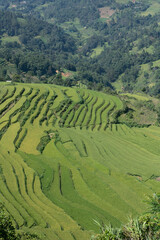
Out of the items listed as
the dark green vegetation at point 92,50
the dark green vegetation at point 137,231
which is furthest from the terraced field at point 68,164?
the dark green vegetation at point 92,50

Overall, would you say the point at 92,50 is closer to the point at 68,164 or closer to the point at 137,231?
the point at 68,164

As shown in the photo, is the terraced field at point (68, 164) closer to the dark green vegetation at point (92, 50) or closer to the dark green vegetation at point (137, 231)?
the dark green vegetation at point (137, 231)

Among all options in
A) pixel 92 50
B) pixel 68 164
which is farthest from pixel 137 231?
pixel 92 50

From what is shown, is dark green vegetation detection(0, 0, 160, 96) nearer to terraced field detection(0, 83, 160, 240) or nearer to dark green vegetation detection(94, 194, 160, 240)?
terraced field detection(0, 83, 160, 240)

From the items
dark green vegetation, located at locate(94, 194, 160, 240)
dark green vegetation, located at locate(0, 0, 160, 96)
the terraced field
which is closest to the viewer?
dark green vegetation, located at locate(94, 194, 160, 240)

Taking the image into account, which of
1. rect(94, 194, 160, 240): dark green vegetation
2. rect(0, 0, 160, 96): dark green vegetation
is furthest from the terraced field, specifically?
rect(0, 0, 160, 96): dark green vegetation

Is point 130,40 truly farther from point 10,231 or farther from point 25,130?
point 10,231
